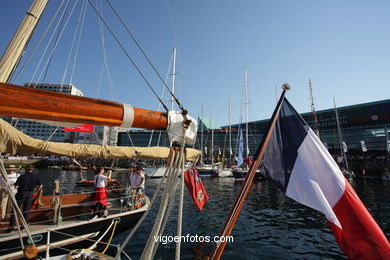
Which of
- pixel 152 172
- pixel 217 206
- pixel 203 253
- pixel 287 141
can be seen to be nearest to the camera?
pixel 287 141

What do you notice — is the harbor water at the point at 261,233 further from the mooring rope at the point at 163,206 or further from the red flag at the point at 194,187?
the mooring rope at the point at 163,206

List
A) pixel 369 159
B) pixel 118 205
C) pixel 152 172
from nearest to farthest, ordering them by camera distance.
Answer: pixel 118 205
pixel 152 172
pixel 369 159

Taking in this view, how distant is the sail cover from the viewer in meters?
6.44

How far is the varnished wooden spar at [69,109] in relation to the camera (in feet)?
7.12

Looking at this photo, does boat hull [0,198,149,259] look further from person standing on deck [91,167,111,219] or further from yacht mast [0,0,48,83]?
yacht mast [0,0,48,83]

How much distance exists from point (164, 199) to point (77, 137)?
9813 centimetres

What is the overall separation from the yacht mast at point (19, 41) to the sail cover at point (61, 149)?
72.5 inches

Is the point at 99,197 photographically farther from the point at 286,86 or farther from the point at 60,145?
the point at 286,86

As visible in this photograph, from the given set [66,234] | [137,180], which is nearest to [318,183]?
[66,234]

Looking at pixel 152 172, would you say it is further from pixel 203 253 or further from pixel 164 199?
pixel 164 199

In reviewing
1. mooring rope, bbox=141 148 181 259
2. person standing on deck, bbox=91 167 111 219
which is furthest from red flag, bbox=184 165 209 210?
mooring rope, bbox=141 148 181 259

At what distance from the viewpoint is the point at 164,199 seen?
254 cm

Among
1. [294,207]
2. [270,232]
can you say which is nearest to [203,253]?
[270,232]

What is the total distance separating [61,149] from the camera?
9.80 metres
